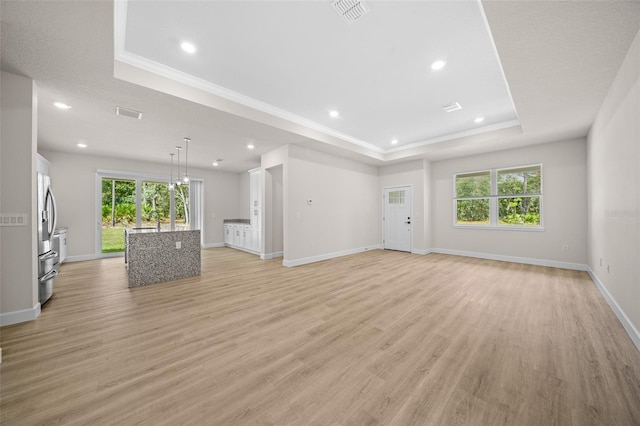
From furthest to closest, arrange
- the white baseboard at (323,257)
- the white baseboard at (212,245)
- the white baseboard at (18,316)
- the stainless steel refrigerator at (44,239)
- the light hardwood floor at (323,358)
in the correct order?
the white baseboard at (212,245) < the white baseboard at (323,257) < the stainless steel refrigerator at (44,239) < the white baseboard at (18,316) < the light hardwood floor at (323,358)

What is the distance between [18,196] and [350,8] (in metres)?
4.11

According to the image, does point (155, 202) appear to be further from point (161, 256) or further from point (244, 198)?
point (161, 256)

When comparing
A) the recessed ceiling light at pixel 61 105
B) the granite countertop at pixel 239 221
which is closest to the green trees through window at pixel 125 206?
the granite countertop at pixel 239 221

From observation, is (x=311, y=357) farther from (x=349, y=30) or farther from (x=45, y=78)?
(x=45, y=78)

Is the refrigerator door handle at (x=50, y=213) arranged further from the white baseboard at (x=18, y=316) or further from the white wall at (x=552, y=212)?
the white wall at (x=552, y=212)

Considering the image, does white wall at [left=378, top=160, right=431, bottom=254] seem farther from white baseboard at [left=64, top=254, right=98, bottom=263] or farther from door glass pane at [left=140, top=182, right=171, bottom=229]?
white baseboard at [left=64, top=254, right=98, bottom=263]

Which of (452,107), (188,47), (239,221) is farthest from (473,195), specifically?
(239,221)

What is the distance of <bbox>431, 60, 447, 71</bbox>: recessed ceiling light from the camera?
3035 mm

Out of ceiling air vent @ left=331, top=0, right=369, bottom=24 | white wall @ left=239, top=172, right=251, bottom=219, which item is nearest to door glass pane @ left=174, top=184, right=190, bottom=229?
white wall @ left=239, top=172, right=251, bottom=219

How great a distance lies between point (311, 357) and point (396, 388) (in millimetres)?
701

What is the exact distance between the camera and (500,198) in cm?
592

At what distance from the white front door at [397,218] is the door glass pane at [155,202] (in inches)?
273

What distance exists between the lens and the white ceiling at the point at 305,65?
82.6 inches

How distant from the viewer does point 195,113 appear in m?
3.71
